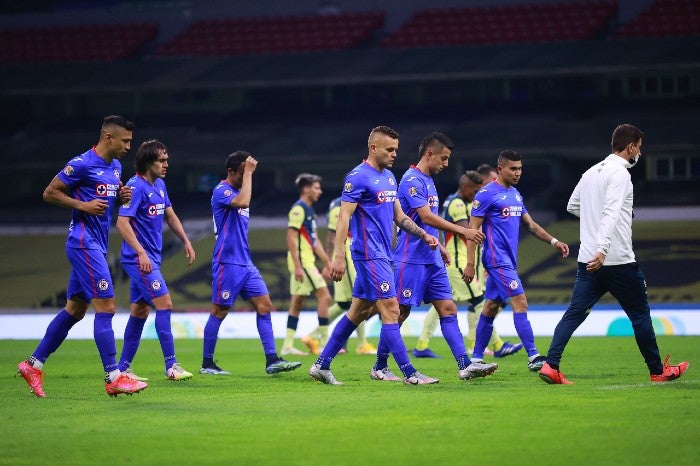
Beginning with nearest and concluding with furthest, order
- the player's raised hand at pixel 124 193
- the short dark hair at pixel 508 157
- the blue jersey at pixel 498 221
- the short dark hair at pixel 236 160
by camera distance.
Result: the player's raised hand at pixel 124 193, the short dark hair at pixel 236 160, the short dark hair at pixel 508 157, the blue jersey at pixel 498 221

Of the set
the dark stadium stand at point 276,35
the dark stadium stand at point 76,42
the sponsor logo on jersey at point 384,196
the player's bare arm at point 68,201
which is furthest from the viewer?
the dark stadium stand at point 76,42

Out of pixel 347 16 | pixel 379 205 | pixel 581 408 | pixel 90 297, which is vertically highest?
pixel 347 16

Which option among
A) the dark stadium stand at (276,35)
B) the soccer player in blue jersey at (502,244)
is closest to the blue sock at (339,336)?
the soccer player in blue jersey at (502,244)

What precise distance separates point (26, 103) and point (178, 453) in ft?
139

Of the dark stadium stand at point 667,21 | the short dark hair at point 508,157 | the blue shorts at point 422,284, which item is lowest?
the blue shorts at point 422,284

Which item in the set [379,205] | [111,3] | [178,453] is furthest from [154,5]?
[178,453]

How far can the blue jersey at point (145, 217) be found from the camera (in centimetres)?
1200

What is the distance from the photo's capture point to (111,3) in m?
47.5

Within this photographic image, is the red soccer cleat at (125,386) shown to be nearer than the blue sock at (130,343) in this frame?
Yes

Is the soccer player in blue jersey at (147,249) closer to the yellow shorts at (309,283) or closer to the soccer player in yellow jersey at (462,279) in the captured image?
the soccer player in yellow jersey at (462,279)

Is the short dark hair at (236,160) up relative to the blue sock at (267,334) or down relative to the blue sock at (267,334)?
up

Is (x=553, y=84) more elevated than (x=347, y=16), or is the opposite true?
(x=347, y=16)

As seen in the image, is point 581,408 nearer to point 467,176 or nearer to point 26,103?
point 467,176

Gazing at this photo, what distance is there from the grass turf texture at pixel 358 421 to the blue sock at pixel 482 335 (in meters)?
0.48
